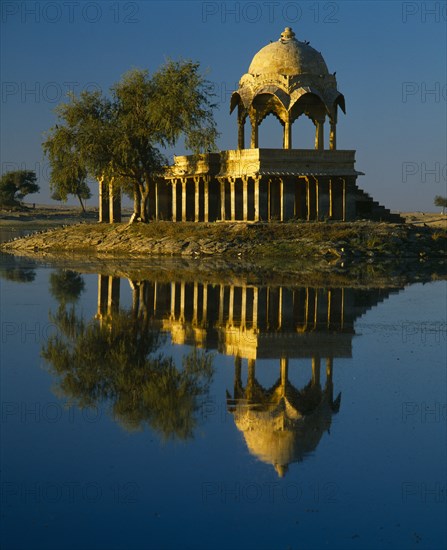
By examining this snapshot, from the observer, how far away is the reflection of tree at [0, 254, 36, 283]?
3503 centimetres

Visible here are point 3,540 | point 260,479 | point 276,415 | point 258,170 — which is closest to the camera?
point 3,540

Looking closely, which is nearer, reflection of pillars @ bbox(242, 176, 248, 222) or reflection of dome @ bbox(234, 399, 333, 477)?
reflection of dome @ bbox(234, 399, 333, 477)

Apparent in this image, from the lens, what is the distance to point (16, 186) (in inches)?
4975

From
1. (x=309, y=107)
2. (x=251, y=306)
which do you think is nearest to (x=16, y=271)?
(x=251, y=306)

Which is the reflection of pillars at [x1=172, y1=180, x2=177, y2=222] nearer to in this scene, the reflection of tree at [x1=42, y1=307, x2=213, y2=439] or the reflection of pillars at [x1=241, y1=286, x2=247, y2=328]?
the reflection of pillars at [x1=241, y1=286, x2=247, y2=328]

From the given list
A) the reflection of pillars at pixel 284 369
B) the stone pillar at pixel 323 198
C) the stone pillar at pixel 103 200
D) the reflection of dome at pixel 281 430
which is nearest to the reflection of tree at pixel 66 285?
the reflection of pillars at pixel 284 369

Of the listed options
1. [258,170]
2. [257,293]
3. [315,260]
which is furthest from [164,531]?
[258,170]

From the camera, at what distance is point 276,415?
12.9m

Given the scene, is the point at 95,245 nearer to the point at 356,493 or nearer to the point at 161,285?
the point at 161,285

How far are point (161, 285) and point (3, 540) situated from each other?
21818mm

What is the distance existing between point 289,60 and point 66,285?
79.7ft

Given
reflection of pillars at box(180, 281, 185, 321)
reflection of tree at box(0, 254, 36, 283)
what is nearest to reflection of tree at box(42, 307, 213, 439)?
reflection of pillars at box(180, 281, 185, 321)

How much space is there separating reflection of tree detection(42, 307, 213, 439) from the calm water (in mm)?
40

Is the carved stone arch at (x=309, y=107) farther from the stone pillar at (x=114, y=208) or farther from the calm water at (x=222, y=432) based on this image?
the calm water at (x=222, y=432)
